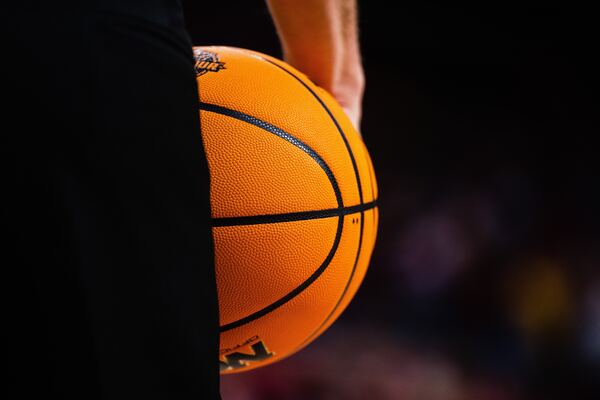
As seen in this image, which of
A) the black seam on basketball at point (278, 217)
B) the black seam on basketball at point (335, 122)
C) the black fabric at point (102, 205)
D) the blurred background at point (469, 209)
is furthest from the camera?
the blurred background at point (469, 209)

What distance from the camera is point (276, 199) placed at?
625mm

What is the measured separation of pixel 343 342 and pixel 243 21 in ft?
5.16

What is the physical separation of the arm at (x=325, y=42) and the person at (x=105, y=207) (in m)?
0.32

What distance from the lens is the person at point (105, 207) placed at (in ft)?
1.09

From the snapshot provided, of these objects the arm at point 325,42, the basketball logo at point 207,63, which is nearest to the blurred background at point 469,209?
the arm at point 325,42

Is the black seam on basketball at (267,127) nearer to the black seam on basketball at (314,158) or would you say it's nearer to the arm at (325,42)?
the black seam on basketball at (314,158)

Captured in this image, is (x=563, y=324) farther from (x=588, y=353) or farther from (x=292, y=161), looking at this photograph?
(x=292, y=161)

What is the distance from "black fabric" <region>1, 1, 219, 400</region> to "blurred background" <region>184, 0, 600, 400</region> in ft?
7.39

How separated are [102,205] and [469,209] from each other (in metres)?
2.56

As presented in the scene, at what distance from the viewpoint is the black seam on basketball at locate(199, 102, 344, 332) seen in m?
0.63

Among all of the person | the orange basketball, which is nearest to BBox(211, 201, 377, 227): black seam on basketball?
the orange basketball

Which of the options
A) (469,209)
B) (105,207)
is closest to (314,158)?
(105,207)

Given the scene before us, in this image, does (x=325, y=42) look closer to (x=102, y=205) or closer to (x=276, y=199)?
(x=276, y=199)

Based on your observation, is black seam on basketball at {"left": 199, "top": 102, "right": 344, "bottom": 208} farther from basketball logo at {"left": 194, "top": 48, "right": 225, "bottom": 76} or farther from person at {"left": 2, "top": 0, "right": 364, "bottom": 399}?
person at {"left": 2, "top": 0, "right": 364, "bottom": 399}
